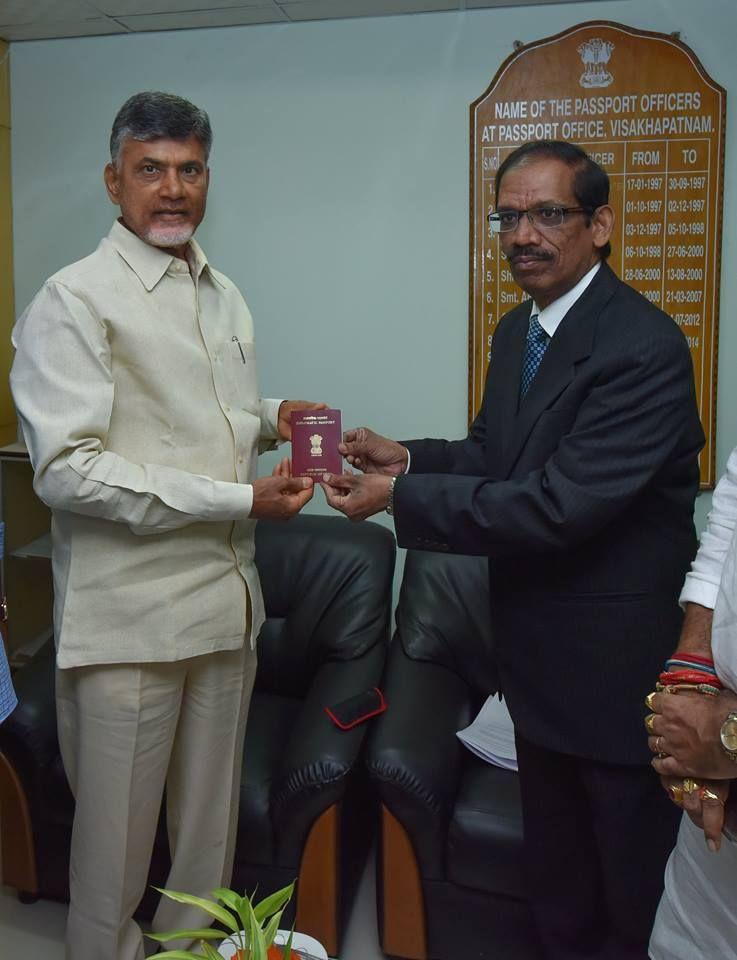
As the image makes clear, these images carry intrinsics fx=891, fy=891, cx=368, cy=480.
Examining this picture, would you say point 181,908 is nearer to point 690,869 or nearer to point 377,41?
point 690,869

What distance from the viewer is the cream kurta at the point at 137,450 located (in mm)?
1660

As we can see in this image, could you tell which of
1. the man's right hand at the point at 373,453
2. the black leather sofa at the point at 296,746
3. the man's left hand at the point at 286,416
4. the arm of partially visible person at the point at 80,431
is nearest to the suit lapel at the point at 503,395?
the man's right hand at the point at 373,453

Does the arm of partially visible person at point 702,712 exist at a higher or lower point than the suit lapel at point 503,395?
lower

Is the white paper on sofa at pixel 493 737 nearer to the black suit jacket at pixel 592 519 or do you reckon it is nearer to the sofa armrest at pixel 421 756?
the sofa armrest at pixel 421 756

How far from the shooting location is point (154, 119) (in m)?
1.75

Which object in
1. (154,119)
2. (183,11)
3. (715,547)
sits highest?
(183,11)

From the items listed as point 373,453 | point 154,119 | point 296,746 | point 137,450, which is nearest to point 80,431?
point 137,450

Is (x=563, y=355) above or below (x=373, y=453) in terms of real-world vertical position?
above

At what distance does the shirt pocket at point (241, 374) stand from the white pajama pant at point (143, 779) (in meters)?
0.55

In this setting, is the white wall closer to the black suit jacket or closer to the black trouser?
the black suit jacket

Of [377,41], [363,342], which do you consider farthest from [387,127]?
[363,342]

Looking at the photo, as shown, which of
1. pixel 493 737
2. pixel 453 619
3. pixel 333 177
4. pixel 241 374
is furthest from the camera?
pixel 333 177

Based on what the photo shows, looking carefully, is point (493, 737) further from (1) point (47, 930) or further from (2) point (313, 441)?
(1) point (47, 930)

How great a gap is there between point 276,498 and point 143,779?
0.64m
